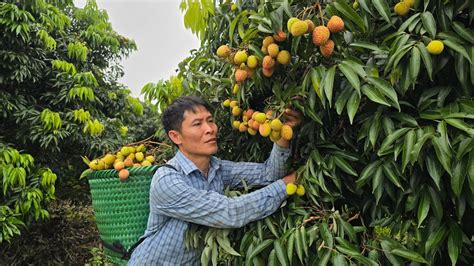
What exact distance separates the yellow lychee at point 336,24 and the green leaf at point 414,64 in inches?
7.1

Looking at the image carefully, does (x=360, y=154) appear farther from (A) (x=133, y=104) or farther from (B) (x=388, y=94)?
(A) (x=133, y=104)

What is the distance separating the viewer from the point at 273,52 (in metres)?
1.15

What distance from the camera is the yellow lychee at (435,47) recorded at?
954mm

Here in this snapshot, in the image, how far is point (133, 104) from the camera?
525 cm

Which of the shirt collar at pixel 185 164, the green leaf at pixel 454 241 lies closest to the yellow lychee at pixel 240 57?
the shirt collar at pixel 185 164

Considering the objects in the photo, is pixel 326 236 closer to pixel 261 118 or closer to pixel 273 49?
pixel 261 118

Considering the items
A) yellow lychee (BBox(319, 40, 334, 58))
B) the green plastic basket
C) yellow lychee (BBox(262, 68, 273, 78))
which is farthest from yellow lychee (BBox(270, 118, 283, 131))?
the green plastic basket

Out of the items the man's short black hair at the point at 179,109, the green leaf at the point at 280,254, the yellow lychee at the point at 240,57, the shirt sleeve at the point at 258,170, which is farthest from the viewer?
the man's short black hair at the point at 179,109

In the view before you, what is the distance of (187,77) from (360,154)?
841 millimetres

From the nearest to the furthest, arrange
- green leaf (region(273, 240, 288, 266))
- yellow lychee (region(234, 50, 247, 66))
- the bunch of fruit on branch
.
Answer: green leaf (region(273, 240, 288, 266)) → yellow lychee (region(234, 50, 247, 66)) → the bunch of fruit on branch

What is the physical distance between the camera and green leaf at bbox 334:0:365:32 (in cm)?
104

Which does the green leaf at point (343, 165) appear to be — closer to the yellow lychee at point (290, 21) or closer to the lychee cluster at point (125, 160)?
the yellow lychee at point (290, 21)

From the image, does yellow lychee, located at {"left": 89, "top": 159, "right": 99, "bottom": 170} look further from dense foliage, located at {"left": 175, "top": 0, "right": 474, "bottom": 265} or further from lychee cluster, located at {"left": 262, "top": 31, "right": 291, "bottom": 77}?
lychee cluster, located at {"left": 262, "top": 31, "right": 291, "bottom": 77}

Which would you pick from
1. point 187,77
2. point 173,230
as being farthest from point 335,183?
point 187,77
